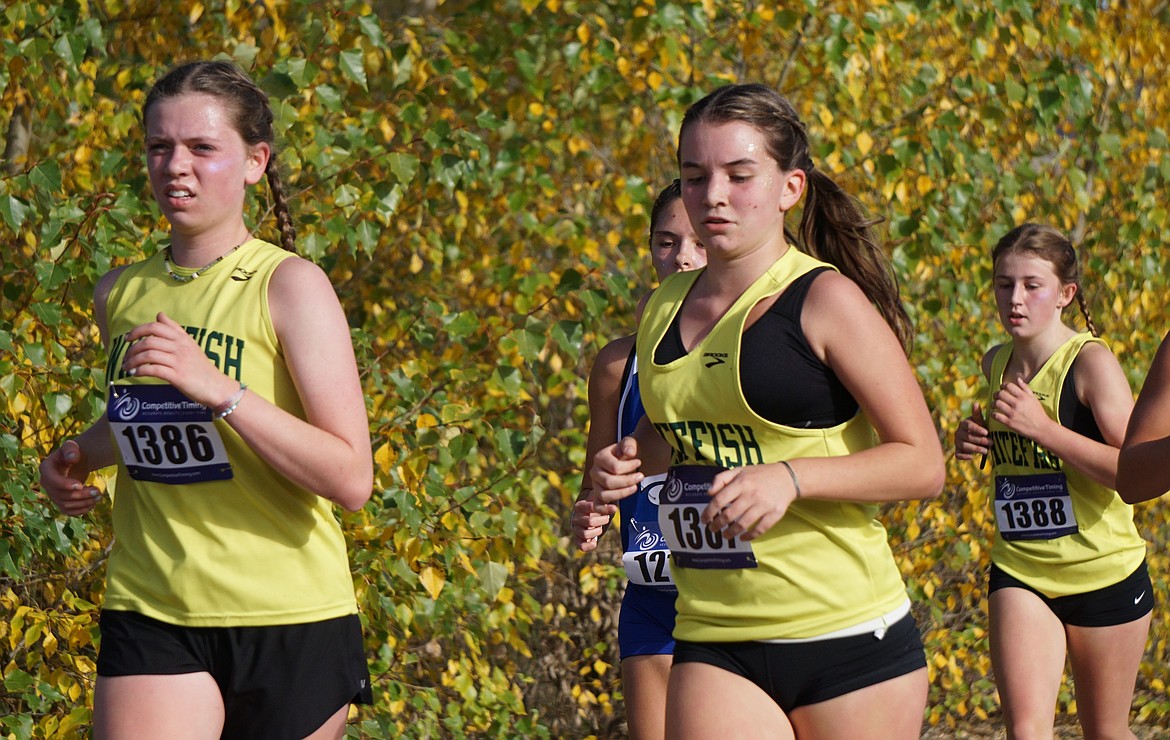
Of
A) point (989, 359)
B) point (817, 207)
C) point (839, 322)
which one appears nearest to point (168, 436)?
point (839, 322)

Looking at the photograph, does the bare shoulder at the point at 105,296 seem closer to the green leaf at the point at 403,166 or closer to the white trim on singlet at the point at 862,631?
the white trim on singlet at the point at 862,631

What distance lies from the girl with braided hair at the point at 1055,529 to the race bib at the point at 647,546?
142 cm

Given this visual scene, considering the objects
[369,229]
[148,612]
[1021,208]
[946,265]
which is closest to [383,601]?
[369,229]

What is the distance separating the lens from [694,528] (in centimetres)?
261

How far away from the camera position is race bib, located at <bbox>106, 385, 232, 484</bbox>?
8.29 feet

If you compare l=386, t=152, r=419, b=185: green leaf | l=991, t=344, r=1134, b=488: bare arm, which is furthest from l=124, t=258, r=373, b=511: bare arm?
l=991, t=344, r=1134, b=488: bare arm

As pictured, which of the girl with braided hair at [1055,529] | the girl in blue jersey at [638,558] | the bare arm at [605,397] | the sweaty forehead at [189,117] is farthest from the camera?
the girl with braided hair at [1055,529]

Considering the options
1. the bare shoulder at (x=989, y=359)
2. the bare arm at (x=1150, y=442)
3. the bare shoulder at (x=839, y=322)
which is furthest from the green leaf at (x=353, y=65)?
the bare arm at (x=1150, y=442)

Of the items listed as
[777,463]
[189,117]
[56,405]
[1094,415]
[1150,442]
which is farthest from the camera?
[1094,415]

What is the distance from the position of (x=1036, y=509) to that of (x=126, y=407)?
2.94m

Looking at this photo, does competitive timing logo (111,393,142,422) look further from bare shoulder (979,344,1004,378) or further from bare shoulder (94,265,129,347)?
bare shoulder (979,344,1004,378)

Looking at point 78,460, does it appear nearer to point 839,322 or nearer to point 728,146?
point 728,146

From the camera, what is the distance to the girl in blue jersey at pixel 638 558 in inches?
130

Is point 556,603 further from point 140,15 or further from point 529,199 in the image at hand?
point 140,15
